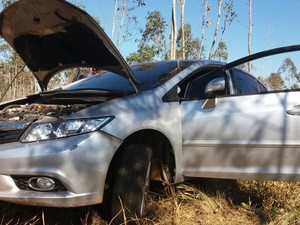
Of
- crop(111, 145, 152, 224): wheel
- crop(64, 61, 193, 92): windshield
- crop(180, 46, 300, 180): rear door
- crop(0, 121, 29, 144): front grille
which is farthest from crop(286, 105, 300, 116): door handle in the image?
crop(0, 121, 29, 144): front grille

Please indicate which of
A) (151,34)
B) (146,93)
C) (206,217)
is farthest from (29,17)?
(151,34)

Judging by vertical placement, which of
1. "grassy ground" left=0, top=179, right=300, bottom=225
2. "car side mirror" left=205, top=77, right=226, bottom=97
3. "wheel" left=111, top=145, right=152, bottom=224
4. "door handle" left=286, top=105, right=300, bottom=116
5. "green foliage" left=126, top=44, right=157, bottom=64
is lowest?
"grassy ground" left=0, top=179, right=300, bottom=225

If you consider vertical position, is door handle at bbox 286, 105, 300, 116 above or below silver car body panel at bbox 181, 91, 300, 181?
above

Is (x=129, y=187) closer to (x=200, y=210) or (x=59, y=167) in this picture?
(x=59, y=167)

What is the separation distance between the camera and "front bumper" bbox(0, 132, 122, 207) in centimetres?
266

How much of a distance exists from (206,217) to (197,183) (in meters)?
0.82

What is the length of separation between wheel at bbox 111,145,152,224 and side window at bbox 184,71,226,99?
34.8 inches

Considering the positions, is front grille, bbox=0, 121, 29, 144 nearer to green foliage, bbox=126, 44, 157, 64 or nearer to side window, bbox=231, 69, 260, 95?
side window, bbox=231, 69, 260, 95

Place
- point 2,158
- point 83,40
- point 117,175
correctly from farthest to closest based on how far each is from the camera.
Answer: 1. point 83,40
2. point 117,175
3. point 2,158

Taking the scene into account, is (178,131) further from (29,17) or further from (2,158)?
(29,17)

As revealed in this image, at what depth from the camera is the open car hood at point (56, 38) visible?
3.16 m

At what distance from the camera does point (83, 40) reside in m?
3.52

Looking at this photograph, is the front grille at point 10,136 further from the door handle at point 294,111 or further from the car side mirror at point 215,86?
the door handle at point 294,111

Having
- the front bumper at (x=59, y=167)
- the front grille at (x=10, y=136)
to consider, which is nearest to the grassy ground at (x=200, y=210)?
the front bumper at (x=59, y=167)
